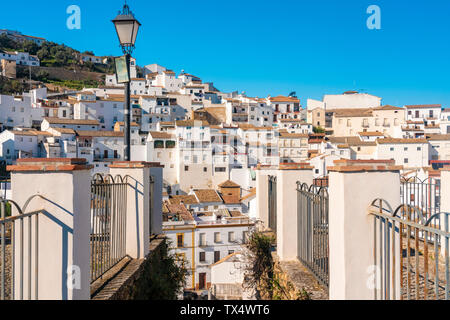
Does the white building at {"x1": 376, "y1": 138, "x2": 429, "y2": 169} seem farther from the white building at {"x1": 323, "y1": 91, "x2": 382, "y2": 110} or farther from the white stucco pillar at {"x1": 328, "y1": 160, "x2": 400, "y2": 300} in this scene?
the white stucco pillar at {"x1": 328, "y1": 160, "x2": 400, "y2": 300}

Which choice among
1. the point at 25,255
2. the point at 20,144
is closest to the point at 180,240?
the point at 25,255

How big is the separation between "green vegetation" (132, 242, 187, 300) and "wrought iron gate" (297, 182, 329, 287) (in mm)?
2243

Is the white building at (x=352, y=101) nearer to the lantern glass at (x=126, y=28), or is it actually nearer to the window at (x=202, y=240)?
the window at (x=202, y=240)

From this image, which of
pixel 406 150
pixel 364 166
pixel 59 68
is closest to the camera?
pixel 364 166

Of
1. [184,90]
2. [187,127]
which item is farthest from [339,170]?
[184,90]

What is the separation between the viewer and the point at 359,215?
139 inches

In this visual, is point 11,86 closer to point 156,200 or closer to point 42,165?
point 156,200

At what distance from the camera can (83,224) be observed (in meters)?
3.51

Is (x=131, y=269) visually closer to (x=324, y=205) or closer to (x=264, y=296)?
(x=264, y=296)

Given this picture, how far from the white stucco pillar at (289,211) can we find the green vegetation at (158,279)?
2011 millimetres

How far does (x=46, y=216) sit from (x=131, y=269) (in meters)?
2.36

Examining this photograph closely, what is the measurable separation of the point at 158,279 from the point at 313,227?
2506 millimetres

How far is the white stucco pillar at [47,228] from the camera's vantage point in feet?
10.4

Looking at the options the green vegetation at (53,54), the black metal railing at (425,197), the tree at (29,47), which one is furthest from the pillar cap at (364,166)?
the tree at (29,47)
